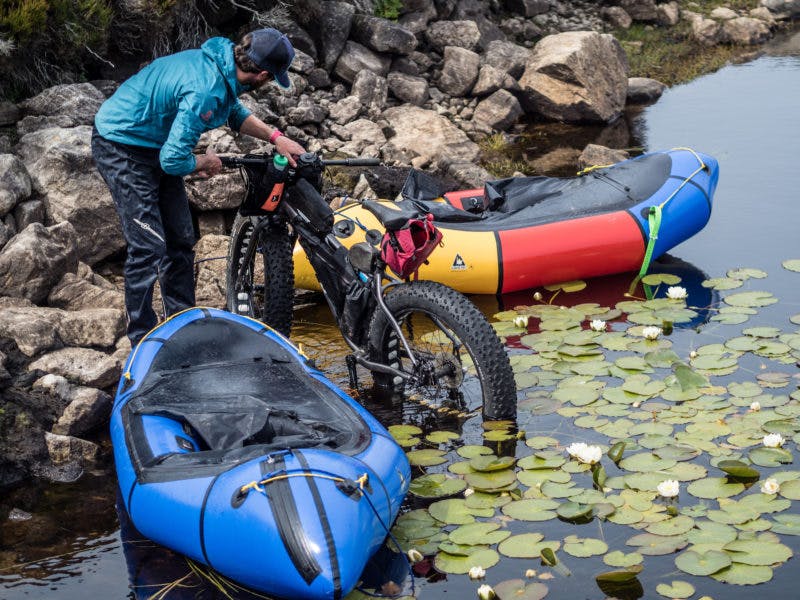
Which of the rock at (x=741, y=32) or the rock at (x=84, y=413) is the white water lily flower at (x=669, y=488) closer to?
the rock at (x=84, y=413)

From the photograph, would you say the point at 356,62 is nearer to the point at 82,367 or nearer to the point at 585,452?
the point at 82,367

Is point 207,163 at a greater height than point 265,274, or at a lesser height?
greater

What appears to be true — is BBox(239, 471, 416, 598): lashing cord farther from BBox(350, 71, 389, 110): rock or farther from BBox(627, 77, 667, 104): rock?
BBox(627, 77, 667, 104): rock

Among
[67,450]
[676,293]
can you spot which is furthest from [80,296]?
[676,293]

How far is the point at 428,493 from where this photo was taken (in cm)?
402

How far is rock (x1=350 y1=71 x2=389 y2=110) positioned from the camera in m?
9.34

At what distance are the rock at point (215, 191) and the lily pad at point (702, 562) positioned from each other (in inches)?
162

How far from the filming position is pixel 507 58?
10.7 meters

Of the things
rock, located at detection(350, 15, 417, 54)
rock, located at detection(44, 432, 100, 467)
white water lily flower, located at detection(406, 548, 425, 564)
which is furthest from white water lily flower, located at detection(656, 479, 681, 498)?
rock, located at detection(350, 15, 417, 54)

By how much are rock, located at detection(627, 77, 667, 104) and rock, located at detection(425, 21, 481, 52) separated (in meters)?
1.85

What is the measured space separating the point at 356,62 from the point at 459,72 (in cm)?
114

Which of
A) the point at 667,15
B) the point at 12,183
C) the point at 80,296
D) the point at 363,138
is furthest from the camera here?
the point at 667,15

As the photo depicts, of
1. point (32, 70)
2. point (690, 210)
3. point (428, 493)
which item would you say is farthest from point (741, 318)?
point (32, 70)

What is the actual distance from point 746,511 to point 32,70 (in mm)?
5994
